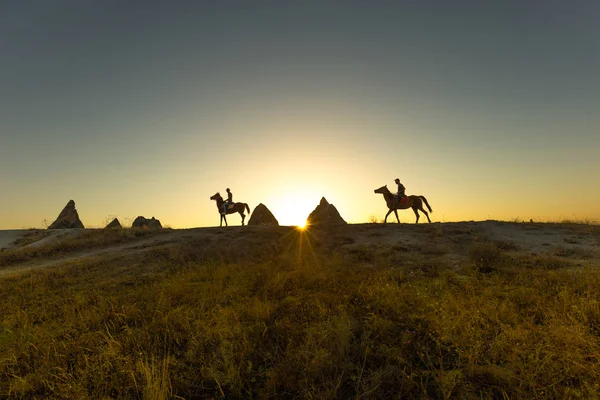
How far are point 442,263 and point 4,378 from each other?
479 inches

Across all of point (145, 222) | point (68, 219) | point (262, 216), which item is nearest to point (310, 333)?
point (262, 216)

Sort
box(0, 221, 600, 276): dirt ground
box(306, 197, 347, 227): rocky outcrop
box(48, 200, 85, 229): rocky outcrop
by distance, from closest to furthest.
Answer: box(0, 221, 600, 276): dirt ground → box(48, 200, 85, 229): rocky outcrop → box(306, 197, 347, 227): rocky outcrop

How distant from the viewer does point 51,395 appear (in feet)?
14.5

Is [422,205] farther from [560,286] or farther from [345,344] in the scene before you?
[345,344]

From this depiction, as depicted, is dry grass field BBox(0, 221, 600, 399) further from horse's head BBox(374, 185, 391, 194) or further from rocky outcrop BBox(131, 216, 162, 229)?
rocky outcrop BBox(131, 216, 162, 229)

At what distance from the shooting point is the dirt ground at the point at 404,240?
1438 cm

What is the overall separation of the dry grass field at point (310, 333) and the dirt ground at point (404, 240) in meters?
2.83

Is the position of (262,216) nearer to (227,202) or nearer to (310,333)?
(227,202)

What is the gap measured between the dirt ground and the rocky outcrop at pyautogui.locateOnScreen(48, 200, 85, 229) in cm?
1368

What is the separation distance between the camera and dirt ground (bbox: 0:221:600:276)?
14383 mm

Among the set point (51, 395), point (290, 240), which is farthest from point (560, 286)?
point (290, 240)

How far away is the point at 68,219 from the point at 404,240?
34.6m

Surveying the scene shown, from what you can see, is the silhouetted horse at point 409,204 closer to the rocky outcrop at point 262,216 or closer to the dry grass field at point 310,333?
the dry grass field at point 310,333

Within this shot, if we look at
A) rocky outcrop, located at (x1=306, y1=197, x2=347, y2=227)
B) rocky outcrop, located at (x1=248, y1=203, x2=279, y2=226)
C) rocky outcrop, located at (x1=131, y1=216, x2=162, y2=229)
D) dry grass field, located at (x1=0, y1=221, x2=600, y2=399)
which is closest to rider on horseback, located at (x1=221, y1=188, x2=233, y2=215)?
rocky outcrop, located at (x1=248, y1=203, x2=279, y2=226)
